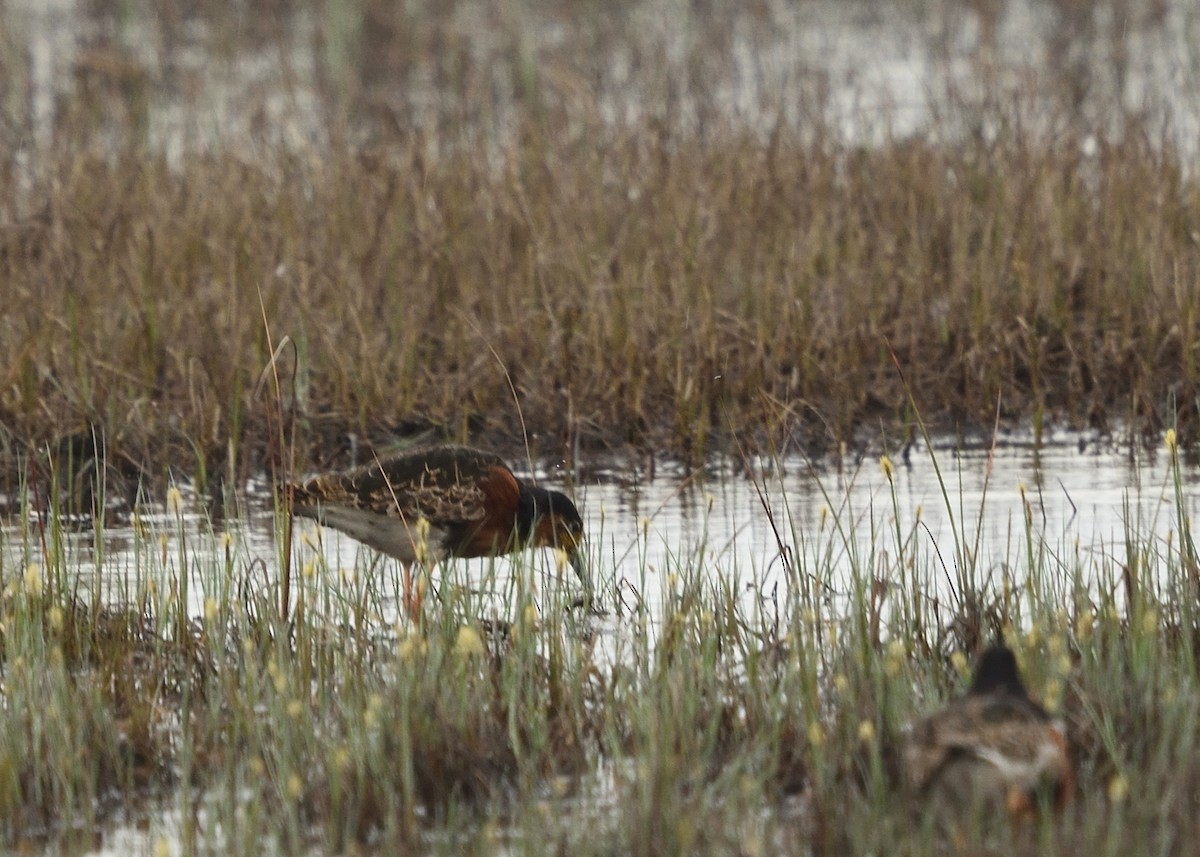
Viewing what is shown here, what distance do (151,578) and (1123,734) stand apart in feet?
7.68

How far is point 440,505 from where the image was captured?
6.29 m

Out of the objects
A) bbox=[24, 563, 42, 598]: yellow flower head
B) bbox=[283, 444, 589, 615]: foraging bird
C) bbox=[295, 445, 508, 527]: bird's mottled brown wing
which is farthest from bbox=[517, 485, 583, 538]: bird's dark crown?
bbox=[24, 563, 42, 598]: yellow flower head

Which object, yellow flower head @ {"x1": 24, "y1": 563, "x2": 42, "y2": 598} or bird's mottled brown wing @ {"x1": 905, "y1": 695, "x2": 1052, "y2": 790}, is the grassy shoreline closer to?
yellow flower head @ {"x1": 24, "y1": 563, "x2": 42, "y2": 598}

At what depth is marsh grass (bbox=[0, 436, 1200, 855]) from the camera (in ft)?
12.6

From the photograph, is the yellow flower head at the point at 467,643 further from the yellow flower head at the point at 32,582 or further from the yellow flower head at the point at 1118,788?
the yellow flower head at the point at 1118,788

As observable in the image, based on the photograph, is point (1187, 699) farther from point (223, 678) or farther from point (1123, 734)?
point (223, 678)

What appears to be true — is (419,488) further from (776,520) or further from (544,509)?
(776,520)

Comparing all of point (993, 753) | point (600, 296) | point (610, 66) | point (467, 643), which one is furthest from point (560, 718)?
point (610, 66)

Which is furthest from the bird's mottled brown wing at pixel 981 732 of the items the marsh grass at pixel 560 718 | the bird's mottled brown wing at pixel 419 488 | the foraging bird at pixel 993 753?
the bird's mottled brown wing at pixel 419 488

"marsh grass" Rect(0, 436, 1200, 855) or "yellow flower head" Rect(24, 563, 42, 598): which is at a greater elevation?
"yellow flower head" Rect(24, 563, 42, 598)

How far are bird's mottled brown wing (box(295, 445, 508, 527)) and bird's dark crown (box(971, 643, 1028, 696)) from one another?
9.01 ft

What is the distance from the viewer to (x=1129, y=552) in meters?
4.92

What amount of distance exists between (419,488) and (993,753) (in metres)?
3.05

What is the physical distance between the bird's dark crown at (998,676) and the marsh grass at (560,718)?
223 mm
